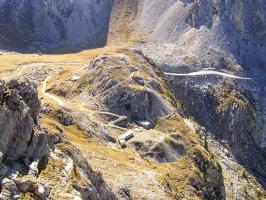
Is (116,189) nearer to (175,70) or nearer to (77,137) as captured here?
(77,137)

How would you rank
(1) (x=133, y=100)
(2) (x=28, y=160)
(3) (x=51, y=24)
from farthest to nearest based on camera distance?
(3) (x=51, y=24), (1) (x=133, y=100), (2) (x=28, y=160)

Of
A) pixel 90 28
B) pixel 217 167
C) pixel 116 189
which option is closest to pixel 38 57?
pixel 90 28

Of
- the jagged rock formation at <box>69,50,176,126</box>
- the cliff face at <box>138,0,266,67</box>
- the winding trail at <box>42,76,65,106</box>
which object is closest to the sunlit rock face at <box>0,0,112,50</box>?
the cliff face at <box>138,0,266,67</box>

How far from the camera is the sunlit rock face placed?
132m

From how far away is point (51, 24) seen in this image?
137500mm

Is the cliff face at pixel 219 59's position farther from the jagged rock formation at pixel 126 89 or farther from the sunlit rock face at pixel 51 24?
the jagged rock formation at pixel 126 89

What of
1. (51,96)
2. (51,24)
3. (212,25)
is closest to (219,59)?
(212,25)

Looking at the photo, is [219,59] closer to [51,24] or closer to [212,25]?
[212,25]

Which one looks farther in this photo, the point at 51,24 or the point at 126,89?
the point at 51,24

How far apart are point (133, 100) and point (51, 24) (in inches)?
2273

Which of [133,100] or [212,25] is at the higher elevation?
[212,25]

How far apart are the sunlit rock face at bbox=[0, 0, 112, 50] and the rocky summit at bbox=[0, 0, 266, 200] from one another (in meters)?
0.27

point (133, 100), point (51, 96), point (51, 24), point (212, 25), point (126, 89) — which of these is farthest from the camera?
point (51, 24)

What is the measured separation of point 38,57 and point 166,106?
139 ft
